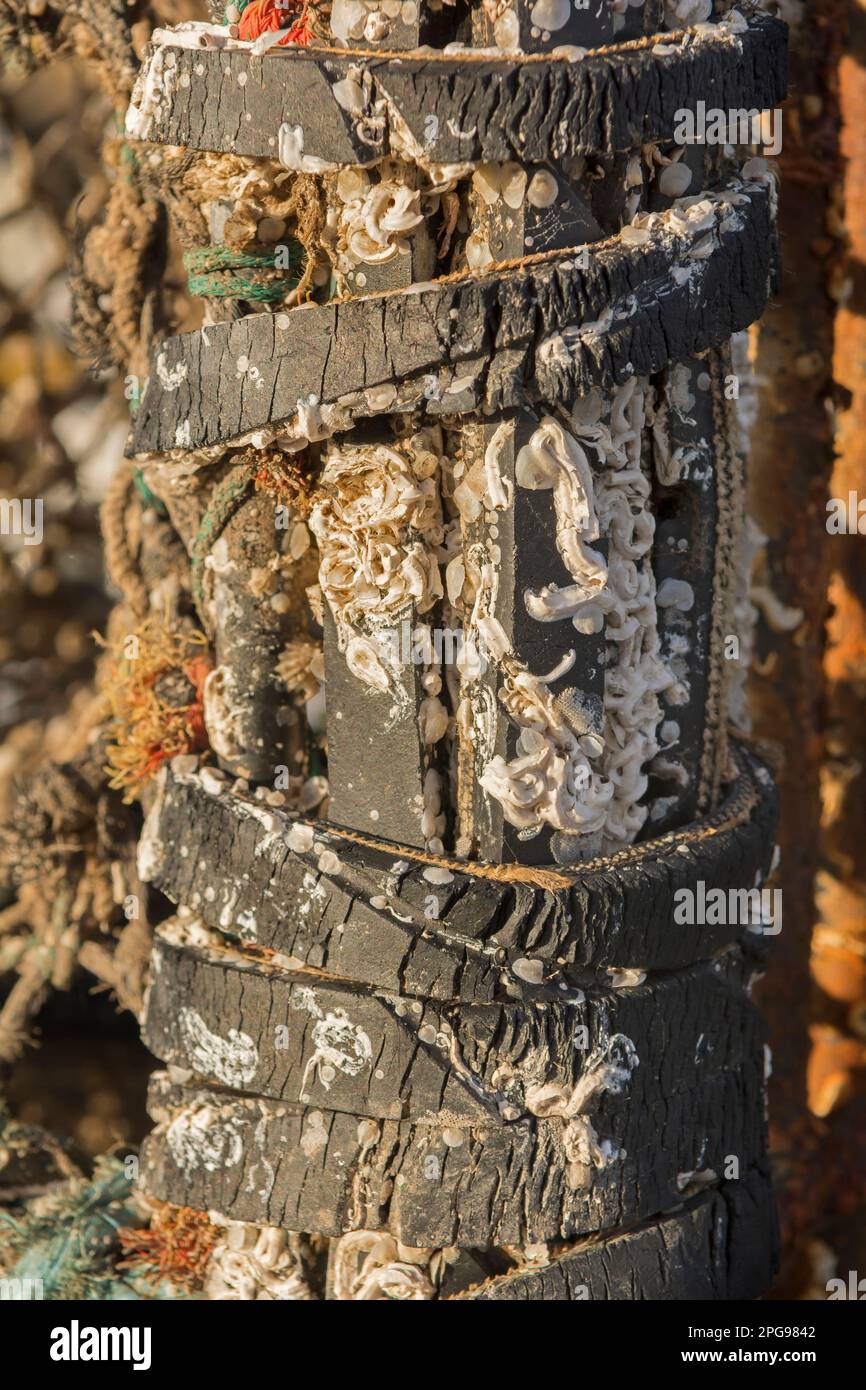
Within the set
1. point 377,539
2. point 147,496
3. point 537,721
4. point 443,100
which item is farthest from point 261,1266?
point 443,100

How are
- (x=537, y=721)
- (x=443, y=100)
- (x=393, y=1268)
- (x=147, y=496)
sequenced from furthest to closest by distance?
(x=147, y=496)
(x=393, y=1268)
(x=537, y=721)
(x=443, y=100)

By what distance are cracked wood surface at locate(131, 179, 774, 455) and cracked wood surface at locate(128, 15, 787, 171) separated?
0.33ft

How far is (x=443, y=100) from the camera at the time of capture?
139 centimetres

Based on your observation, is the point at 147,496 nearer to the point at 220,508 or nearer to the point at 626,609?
the point at 220,508

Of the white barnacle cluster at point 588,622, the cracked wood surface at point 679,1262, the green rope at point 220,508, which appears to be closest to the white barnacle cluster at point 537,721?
the white barnacle cluster at point 588,622

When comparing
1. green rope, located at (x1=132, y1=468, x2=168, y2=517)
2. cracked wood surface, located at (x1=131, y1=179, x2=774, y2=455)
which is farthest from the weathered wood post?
green rope, located at (x1=132, y1=468, x2=168, y2=517)

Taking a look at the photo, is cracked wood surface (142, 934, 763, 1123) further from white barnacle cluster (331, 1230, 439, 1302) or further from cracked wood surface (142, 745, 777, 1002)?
white barnacle cluster (331, 1230, 439, 1302)

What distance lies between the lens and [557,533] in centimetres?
149

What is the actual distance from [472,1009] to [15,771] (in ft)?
3.85

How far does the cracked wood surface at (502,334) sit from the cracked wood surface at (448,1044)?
54 centimetres

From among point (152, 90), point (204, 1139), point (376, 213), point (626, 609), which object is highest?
point (152, 90)

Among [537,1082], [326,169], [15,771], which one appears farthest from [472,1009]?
[15,771]

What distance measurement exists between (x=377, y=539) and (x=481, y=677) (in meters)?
0.16

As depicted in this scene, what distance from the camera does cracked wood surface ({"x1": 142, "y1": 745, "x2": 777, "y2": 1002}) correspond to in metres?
1.53
